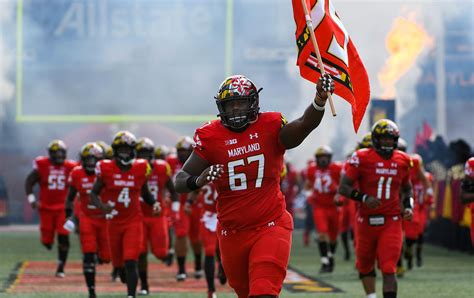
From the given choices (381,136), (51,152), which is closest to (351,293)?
(381,136)

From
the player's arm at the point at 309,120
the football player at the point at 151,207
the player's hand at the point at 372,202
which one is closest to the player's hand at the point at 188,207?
the football player at the point at 151,207

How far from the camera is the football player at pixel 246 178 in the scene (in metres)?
8.30

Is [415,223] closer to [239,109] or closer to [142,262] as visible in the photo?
[142,262]

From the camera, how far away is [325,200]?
60.9ft

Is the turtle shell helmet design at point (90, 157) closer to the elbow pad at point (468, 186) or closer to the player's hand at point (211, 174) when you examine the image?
the elbow pad at point (468, 186)

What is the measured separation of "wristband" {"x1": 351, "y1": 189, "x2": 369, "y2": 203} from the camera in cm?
1149

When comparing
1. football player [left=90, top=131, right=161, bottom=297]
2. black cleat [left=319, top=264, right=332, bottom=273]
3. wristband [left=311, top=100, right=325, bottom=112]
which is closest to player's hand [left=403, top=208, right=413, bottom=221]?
football player [left=90, top=131, right=161, bottom=297]

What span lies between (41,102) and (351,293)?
994 inches

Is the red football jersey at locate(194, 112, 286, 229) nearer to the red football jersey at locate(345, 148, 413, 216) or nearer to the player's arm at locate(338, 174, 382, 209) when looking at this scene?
the player's arm at locate(338, 174, 382, 209)

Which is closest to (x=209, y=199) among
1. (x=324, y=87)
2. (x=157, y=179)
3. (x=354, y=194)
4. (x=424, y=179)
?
(x=157, y=179)

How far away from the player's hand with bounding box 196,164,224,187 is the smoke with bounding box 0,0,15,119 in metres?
28.5

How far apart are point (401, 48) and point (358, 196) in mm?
22330

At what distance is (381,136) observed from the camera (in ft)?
38.3

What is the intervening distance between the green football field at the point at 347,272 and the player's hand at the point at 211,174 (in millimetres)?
5959
